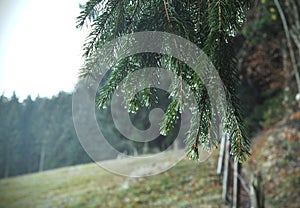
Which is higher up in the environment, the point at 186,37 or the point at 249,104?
the point at 249,104

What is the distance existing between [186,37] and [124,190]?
4955mm

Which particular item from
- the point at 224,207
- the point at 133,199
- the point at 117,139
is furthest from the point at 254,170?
the point at 117,139

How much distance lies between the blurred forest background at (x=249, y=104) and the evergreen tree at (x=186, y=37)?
3.98 meters

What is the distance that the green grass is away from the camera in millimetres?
4406

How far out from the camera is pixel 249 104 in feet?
22.2

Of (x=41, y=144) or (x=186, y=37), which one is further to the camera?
(x=41, y=144)

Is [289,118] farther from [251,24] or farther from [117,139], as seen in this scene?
[117,139]

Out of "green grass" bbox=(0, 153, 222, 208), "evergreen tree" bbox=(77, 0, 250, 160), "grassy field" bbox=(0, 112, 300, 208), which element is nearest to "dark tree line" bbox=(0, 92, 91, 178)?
"green grass" bbox=(0, 153, 222, 208)

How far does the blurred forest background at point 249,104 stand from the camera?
5348 mm

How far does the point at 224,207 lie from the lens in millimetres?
3758

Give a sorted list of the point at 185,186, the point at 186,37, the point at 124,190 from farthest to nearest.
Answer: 1. the point at 124,190
2. the point at 185,186
3. the point at 186,37

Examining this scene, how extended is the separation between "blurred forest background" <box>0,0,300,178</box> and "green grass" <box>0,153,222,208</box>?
110 centimetres

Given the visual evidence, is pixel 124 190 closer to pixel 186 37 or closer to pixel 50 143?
pixel 50 143

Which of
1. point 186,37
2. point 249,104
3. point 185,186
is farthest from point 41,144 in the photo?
point 186,37
